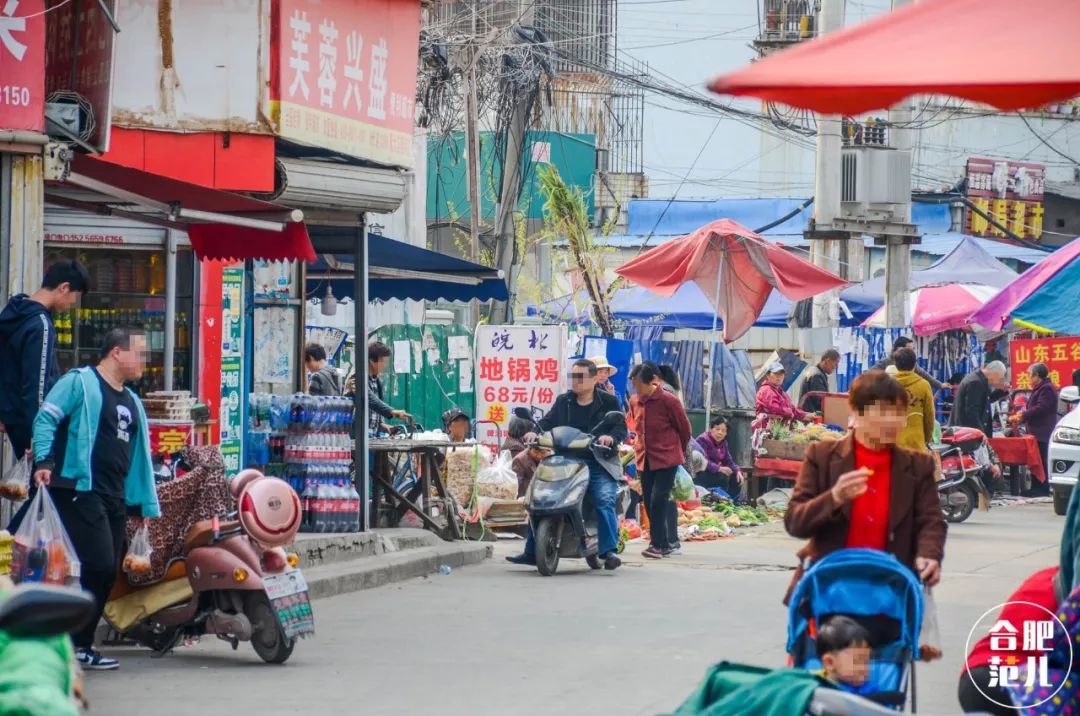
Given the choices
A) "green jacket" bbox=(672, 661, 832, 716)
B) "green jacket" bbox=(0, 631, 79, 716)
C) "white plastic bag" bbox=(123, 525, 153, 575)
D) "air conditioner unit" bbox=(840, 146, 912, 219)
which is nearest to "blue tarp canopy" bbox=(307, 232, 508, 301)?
"white plastic bag" bbox=(123, 525, 153, 575)

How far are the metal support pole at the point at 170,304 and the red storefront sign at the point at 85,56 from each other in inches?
75.1

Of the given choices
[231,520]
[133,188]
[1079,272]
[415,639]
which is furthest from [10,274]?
Result: [1079,272]

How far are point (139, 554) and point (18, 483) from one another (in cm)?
94

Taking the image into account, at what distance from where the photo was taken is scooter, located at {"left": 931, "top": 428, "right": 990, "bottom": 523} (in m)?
19.0

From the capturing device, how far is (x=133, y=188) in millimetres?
10523

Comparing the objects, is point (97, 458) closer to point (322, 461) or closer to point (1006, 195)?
point (322, 461)

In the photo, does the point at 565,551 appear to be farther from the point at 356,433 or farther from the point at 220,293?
the point at 220,293

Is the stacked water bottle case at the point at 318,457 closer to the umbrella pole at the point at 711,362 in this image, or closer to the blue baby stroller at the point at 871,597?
the umbrella pole at the point at 711,362

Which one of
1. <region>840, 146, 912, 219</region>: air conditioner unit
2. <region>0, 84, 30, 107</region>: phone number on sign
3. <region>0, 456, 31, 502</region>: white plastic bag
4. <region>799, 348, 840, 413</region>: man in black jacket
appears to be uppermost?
<region>840, 146, 912, 219</region>: air conditioner unit

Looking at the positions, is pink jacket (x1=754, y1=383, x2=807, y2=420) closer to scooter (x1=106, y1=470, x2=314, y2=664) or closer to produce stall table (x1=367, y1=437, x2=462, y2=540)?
produce stall table (x1=367, y1=437, x2=462, y2=540)

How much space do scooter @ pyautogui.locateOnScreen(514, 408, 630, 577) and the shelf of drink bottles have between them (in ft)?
4.98

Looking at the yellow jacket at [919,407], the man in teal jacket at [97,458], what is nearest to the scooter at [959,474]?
the yellow jacket at [919,407]

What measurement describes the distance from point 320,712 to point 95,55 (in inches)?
197

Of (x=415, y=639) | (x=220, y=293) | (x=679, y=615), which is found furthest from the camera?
(x=220, y=293)
